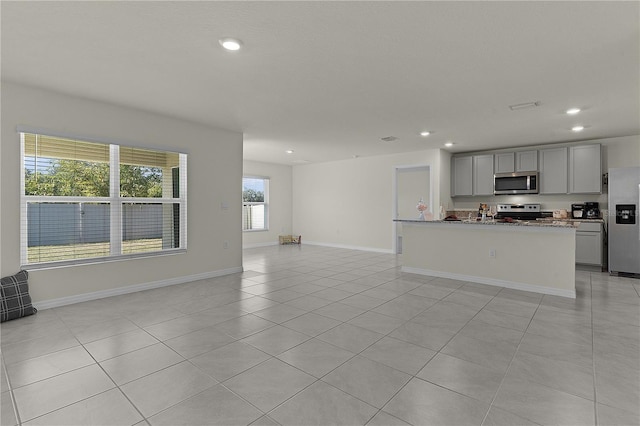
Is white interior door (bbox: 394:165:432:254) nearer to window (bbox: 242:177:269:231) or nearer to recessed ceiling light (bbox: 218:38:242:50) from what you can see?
window (bbox: 242:177:269:231)

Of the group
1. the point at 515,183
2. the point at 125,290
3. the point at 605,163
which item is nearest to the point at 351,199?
the point at 515,183

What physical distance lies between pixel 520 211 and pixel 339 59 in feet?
19.7

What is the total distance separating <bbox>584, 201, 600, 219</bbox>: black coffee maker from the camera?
604 cm

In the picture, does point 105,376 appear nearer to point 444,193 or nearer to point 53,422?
point 53,422

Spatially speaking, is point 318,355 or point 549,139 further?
point 549,139

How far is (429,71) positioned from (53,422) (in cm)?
386

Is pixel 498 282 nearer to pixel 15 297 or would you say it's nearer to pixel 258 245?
pixel 15 297

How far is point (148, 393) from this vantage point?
1.96m

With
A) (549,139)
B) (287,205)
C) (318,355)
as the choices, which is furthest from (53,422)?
(287,205)

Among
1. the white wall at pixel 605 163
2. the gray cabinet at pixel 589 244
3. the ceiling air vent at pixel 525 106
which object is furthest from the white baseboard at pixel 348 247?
the ceiling air vent at pixel 525 106

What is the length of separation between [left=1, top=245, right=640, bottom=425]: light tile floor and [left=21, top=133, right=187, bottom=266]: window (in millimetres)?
727

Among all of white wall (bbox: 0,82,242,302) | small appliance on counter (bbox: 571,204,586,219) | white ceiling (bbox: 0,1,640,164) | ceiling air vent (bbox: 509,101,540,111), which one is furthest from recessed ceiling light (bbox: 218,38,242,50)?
small appliance on counter (bbox: 571,204,586,219)

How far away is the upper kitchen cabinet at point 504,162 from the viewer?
684cm

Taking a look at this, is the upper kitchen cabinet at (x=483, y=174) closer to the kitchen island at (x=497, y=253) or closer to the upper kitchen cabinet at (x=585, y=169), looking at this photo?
the upper kitchen cabinet at (x=585, y=169)
